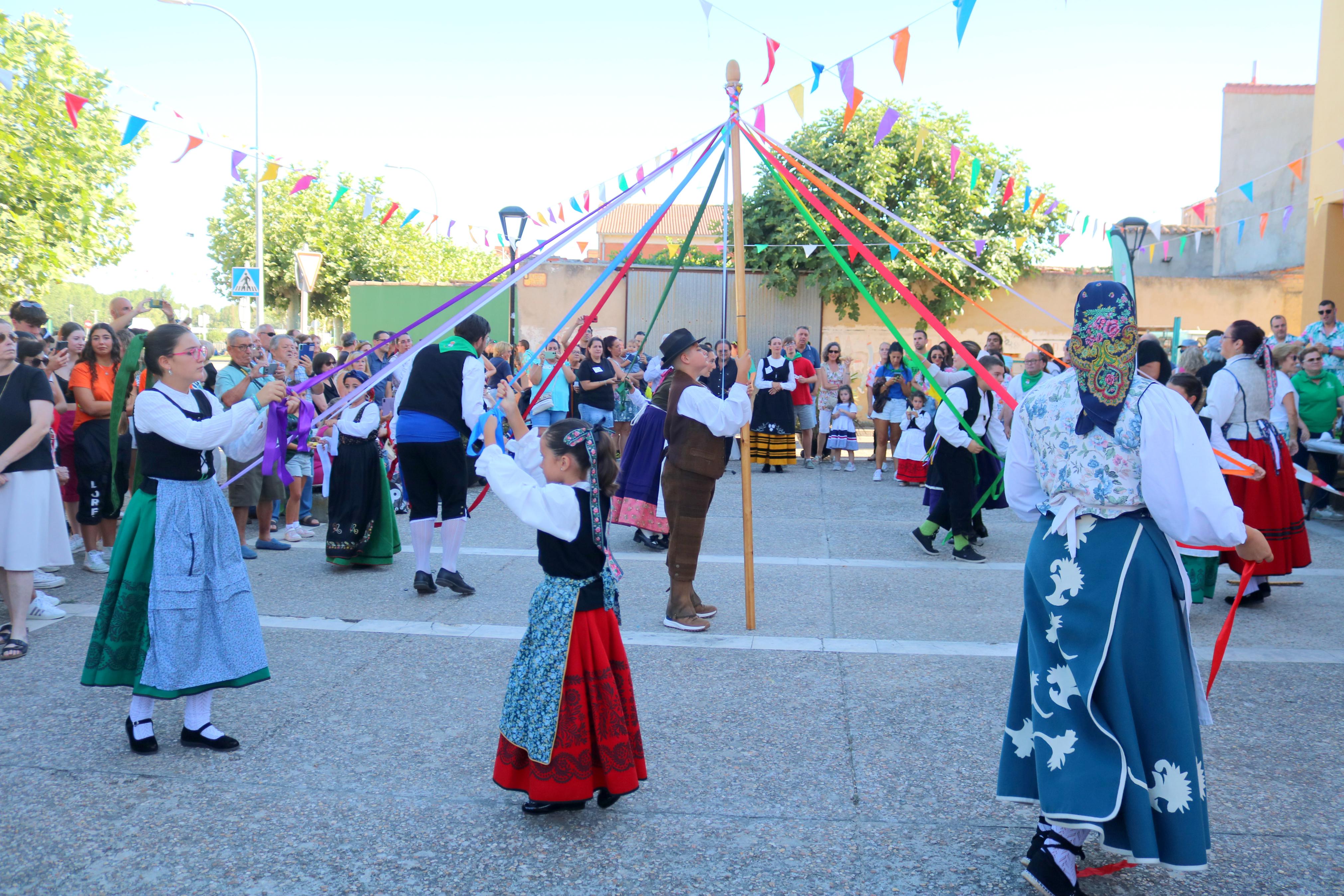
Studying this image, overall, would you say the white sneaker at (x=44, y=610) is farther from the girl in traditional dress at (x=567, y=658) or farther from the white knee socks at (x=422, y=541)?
the girl in traditional dress at (x=567, y=658)

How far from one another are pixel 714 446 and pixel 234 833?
313 cm

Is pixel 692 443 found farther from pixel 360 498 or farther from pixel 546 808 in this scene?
pixel 360 498

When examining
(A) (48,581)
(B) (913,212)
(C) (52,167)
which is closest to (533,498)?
(A) (48,581)

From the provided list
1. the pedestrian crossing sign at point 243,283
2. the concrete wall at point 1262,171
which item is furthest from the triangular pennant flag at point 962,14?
the concrete wall at point 1262,171

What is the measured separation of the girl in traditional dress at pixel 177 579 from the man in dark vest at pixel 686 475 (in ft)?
7.43

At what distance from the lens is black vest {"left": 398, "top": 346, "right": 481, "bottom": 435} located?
6160 millimetres

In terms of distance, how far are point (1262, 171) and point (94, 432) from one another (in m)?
21.7

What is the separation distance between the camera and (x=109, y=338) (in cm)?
656

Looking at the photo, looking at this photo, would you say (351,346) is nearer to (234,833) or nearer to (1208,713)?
(234,833)

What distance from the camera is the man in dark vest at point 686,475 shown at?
5.36 m

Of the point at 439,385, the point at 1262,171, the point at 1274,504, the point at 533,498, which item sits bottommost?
the point at 1274,504

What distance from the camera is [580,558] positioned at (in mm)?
3176

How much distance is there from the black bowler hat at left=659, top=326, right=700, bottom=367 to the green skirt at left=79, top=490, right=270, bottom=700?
267 cm

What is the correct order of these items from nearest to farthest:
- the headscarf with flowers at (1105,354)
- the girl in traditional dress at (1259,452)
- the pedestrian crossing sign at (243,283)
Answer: the headscarf with flowers at (1105,354), the girl in traditional dress at (1259,452), the pedestrian crossing sign at (243,283)
